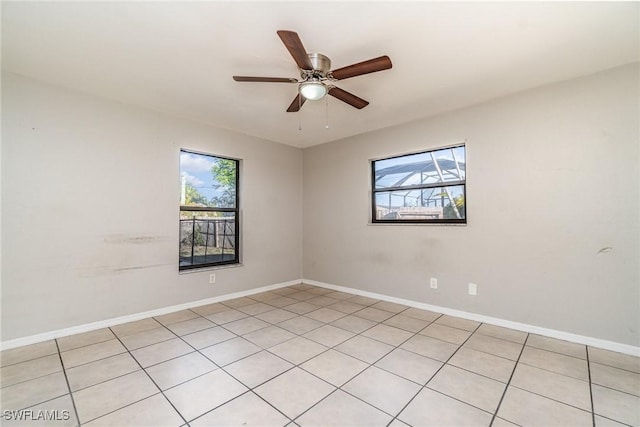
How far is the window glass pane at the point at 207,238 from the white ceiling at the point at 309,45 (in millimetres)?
1552

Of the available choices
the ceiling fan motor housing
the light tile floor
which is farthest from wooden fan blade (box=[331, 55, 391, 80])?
the light tile floor

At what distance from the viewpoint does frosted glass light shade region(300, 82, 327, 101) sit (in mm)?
2291

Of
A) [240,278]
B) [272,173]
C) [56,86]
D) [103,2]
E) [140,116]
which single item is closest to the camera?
[103,2]

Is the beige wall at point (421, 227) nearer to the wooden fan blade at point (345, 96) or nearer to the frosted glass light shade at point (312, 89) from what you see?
the wooden fan blade at point (345, 96)

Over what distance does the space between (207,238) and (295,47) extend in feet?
9.79

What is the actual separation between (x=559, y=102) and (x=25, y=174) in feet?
16.9

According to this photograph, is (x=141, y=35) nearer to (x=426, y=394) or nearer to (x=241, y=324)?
(x=241, y=324)

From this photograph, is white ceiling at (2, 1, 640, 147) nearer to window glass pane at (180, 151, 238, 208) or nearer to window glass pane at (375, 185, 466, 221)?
window glass pane at (180, 151, 238, 208)

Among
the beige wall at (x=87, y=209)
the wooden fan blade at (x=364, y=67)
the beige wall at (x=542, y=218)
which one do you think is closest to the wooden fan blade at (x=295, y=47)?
the wooden fan blade at (x=364, y=67)

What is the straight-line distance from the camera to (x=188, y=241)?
378cm

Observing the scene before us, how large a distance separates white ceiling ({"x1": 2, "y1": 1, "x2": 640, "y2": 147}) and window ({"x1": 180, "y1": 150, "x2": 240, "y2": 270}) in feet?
3.42

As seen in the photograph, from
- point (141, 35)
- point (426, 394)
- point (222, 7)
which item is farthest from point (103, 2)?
point (426, 394)

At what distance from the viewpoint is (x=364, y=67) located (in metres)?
2.04

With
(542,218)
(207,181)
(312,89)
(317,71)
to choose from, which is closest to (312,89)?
(312,89)
